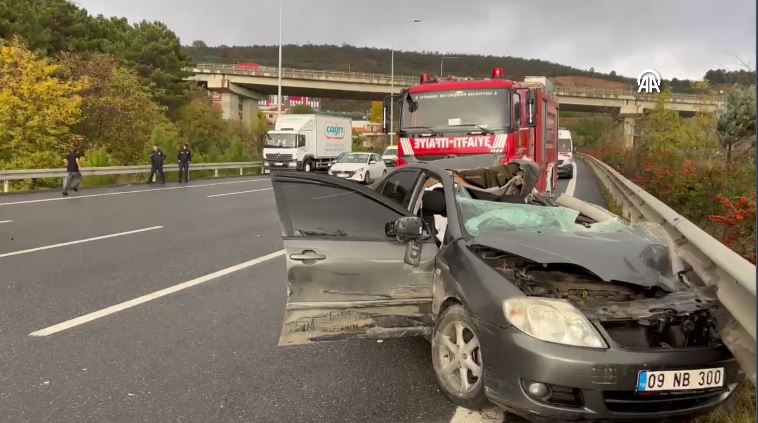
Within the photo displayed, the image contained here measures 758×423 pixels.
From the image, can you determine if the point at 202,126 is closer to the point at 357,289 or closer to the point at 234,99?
the point at 234,99

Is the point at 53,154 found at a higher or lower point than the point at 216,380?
higher

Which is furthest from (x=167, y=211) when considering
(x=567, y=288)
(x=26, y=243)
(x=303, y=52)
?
(x=303, y=52)

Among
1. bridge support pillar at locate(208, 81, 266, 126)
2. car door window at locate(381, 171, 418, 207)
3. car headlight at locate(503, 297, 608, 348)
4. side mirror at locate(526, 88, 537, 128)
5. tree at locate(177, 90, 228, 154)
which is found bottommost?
car headlight at locate(503, 297, 608, 348)

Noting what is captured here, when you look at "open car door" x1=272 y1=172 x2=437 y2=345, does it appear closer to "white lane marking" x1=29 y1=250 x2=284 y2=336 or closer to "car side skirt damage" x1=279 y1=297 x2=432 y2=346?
"car side skirt damage" x1=279 y1=297 x2=432 y2=346

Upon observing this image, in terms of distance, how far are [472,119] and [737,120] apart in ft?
33.9

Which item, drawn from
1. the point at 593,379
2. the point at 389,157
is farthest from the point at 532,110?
the point at 389,157

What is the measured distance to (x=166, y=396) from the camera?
3646 mm

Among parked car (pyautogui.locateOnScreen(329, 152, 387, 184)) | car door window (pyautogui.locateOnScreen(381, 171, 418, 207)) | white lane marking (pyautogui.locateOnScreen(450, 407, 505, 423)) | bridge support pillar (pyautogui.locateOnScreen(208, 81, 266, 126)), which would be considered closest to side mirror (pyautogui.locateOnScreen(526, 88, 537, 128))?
car door window (pyautogui.locateOnScreen(381, 171, 418, 207))

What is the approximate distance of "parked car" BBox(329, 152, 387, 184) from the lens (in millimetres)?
25144

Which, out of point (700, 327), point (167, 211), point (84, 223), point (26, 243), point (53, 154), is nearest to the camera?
point (700, 327)

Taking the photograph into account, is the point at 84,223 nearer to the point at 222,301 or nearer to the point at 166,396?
the point at 222,301

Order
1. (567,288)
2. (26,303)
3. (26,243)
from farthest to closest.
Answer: (26,243) < (26,303) < (567,288)

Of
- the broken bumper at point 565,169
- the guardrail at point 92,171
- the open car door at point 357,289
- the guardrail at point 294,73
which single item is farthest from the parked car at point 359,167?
the guardrail at point 294,73

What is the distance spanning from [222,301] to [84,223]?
6854mm
